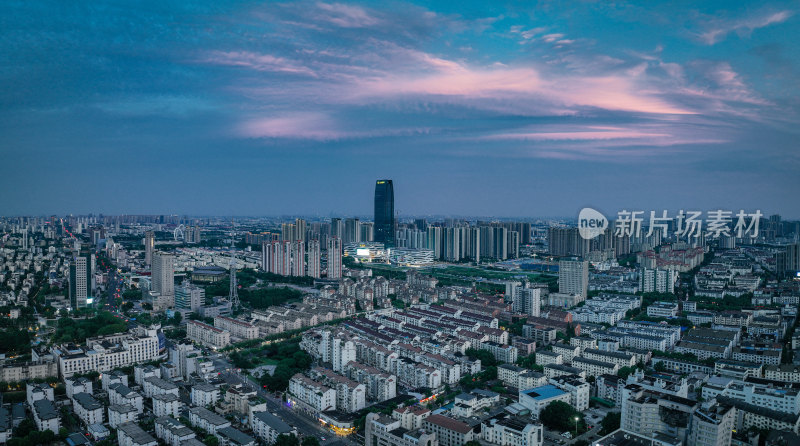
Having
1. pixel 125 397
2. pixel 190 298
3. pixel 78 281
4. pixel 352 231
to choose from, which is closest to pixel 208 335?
pixel 190 298

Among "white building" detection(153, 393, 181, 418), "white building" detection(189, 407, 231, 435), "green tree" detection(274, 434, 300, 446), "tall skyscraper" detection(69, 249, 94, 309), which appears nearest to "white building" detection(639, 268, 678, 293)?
"green tree" detection(274, 434, 300, 446)

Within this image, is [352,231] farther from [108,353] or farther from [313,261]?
[108,353]

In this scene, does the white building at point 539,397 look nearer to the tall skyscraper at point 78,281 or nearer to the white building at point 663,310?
the white building at point 663,310

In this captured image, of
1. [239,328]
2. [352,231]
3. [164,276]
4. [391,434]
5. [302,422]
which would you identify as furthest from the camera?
[352,231]

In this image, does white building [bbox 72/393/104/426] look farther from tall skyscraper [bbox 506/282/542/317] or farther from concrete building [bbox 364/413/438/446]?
tall skyscraper [bbox 506/282/542/317]

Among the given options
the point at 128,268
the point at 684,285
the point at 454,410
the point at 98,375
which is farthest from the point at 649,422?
the point at 128,268

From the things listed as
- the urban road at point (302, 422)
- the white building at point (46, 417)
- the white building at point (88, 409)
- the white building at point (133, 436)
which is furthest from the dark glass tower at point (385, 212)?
the white building at point (133, 436)

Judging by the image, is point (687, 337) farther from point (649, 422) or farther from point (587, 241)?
point (587, 241)
